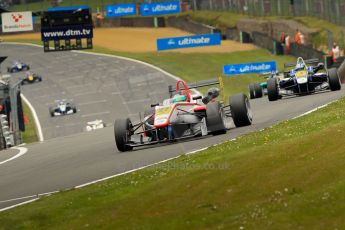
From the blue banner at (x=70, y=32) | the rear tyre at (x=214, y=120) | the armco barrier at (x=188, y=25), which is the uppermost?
the blue banner at (x=70, y=32)

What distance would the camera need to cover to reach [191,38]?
70375 mm

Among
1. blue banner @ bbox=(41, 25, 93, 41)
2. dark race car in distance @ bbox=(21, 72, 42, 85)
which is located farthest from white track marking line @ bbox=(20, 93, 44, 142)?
blue banner @ bbox=(41, 25, 93, 41)

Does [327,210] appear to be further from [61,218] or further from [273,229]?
[61,218]

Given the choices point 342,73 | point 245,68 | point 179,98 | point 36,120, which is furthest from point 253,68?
point 179,98

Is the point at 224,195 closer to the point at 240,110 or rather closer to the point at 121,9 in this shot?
the point at 240,110

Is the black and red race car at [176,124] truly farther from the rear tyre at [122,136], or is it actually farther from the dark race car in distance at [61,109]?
the dark race car in distance at [61,109]

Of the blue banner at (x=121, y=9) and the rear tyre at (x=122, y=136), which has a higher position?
the blue banner at (x=121, y=9)

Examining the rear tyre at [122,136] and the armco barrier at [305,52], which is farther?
the armco barrier at [305,52]

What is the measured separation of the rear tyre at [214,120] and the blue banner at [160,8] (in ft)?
179

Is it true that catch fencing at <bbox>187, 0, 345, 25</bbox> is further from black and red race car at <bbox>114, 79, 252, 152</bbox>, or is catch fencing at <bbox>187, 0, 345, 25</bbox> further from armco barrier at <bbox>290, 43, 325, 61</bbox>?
black and red race car at <bbox>114, 79, 252, 152</bbox>

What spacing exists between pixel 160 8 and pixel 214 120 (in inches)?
2292

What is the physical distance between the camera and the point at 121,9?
284ft

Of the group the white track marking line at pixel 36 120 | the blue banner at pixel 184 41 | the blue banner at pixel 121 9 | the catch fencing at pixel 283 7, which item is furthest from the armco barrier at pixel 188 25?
the white track marking line at pixel 36 120

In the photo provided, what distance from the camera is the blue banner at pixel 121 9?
8596cm
